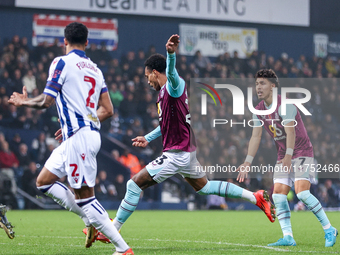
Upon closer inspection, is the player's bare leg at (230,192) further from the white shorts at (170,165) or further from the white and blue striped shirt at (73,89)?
the white and blue striped shirt at (73,89)

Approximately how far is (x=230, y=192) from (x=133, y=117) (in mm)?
12483

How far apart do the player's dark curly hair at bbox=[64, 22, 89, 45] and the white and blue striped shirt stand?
118mm

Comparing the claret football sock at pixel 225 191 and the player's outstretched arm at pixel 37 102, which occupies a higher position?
the player's outstretched arm at pixel 37 102

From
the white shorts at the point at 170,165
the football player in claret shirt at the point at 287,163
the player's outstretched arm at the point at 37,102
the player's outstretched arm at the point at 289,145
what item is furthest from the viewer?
the football player in claret shirt at the point at 287,163

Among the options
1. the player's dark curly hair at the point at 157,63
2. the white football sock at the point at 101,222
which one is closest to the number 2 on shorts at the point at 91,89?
the white football sock at the point at 101,222

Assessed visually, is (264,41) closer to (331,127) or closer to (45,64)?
(331,127)

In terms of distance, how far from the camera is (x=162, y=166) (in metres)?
6.44

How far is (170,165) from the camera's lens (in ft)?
21.2

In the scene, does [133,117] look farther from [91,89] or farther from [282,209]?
[91,89]

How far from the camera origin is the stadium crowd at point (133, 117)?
52.6ft

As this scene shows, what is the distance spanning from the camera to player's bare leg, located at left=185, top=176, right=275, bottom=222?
6802mm

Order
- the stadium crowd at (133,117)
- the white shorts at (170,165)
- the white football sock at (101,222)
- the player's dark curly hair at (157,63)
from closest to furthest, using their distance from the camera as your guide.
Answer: the white football sock at (101,222) → the white shorts at (170,165) → the player's dark curly hair at (157,63) → the stadium crowd at (133,117)

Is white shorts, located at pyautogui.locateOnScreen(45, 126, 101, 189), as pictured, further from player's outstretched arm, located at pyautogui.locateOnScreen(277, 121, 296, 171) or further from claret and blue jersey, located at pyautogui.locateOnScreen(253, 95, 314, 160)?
claret and blue jersey, located at pyautogui.locateOnScreen(253, 95, 314, 160)

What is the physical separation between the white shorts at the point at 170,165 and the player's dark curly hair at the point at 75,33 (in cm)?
199
